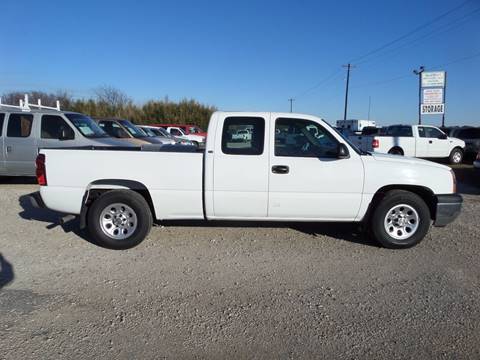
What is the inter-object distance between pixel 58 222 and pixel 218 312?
3.93 meters

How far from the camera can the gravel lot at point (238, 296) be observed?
274cm

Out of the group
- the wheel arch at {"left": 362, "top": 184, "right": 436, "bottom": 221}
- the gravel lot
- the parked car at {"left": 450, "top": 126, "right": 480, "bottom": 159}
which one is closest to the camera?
the gravel lot

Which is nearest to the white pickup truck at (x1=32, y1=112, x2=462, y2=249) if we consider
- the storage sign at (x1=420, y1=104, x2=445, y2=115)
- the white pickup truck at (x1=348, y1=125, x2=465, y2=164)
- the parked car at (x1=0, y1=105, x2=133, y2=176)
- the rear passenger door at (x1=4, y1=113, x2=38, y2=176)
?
the parked car at (x1=0, y1=105, x2=133, y2=176)

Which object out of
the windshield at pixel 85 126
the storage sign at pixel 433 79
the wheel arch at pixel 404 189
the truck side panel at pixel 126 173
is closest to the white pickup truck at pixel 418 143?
the storage sign at pixel 433 79

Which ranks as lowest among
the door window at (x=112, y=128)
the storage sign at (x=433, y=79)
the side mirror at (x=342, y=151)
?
the side mirror at (x=342, y=151)

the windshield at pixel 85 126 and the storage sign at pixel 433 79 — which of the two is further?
the storage sign at pixel 433 79

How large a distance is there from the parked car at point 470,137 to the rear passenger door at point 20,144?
17.8 metres

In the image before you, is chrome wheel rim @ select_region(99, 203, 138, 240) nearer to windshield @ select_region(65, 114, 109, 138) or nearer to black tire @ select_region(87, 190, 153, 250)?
black tire @ select_region(87, 190, 153, 250)

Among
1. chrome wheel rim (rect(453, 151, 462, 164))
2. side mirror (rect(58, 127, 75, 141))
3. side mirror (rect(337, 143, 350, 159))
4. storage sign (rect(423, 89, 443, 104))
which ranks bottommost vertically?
side mirror (rect(337, 143, 350, 159))

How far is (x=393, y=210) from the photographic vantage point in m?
4.73

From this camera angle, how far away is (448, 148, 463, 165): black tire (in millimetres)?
15453

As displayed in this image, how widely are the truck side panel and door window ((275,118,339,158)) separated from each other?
3.68 feet

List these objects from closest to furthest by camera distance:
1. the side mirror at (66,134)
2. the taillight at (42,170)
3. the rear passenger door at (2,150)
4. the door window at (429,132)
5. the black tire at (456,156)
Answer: the taillight at (42,170) → the side mirror at (66,134) → the rear passenger door at (2,150) → the door window at (429,132) → the black tire at (456,156)

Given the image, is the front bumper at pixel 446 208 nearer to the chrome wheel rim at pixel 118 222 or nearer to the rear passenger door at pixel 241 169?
the rear passenger door at pixel 241 169
